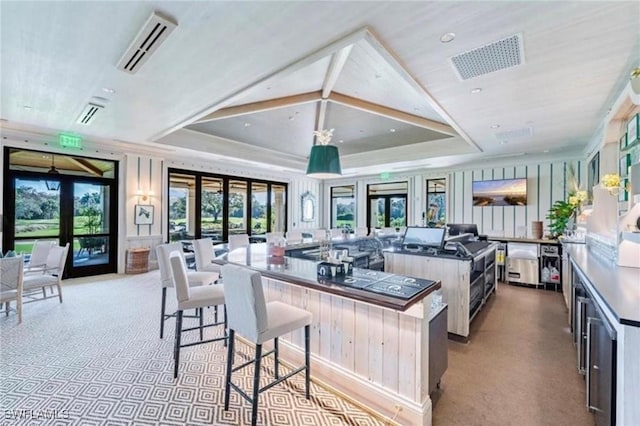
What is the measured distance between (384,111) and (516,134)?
232 centimetres

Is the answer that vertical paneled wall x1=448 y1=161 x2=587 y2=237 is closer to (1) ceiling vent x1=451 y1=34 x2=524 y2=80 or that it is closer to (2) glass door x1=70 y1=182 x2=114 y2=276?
(1) ceiling vent x1=451 y1=34 x2=524 y2=80

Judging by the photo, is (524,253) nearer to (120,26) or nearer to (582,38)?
(582,38)

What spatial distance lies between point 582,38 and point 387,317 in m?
2.74

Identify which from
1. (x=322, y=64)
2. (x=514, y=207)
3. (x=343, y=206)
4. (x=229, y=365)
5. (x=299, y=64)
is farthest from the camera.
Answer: (x=343, y=206)

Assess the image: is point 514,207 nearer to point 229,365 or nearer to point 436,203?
point 436,203

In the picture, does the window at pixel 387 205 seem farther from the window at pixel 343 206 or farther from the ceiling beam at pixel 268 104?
the ceiling beam at pixel 268 104

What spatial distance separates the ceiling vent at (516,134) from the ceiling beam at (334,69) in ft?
10.1

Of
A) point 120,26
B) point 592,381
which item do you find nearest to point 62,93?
point 120,26

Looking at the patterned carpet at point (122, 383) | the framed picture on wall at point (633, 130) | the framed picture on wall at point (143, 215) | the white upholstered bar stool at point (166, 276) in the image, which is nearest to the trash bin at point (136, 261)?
the framed picture on wall at point (143, 215)

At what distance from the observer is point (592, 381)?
185 cm

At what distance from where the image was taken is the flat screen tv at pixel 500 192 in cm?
744

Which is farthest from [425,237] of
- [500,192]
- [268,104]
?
[500,192]

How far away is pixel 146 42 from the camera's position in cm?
259

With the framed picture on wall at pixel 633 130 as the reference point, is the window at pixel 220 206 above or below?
below
